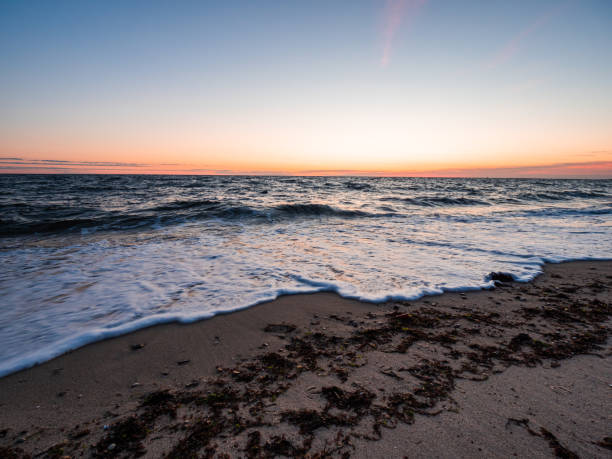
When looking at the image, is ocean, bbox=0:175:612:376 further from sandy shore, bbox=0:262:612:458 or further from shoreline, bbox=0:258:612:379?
sandy shore, bbox=0:262:612:458

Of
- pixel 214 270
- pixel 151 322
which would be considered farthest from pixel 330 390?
pixel 214 270

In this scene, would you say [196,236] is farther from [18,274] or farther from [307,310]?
[307,310]

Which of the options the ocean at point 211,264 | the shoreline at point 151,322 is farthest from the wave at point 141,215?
the shoreline at point 151,322

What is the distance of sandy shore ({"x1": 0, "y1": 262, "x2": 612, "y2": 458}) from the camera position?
151 cm

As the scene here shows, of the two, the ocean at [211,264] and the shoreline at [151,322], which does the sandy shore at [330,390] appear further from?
the ocean at [211,264]

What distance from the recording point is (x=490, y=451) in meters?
1.46

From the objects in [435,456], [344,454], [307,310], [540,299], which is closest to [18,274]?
[307,310]

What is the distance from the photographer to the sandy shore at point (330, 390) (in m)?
1.51

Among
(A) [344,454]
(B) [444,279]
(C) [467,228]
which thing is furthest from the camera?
(C) [467,228]

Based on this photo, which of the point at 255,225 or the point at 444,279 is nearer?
the point at 444,279

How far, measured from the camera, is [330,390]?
6.21ft

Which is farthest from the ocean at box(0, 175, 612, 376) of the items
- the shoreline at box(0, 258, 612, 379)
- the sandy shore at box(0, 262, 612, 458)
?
the sandy shore at box(0, 262, 612, 458)

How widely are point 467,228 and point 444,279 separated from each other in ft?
18.3

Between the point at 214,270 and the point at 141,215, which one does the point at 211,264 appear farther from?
the point at 141,215
